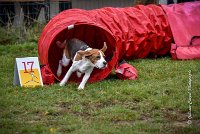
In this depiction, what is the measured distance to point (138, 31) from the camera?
11938mm

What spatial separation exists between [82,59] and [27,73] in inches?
41.5

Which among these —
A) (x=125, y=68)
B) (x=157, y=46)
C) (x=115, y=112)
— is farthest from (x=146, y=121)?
(x=157, y=46)

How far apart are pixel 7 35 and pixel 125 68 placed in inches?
244

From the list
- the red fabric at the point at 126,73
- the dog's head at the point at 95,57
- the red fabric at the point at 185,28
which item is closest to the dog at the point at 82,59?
the dog's head at the point at 95,57

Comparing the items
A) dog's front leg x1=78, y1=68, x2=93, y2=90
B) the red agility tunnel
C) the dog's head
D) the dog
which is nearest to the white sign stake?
the red agility tunnel

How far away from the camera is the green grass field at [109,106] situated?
650 cm

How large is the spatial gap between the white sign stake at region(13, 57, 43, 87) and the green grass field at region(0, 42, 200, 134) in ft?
0.71

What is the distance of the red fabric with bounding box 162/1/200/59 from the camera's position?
39.2ft

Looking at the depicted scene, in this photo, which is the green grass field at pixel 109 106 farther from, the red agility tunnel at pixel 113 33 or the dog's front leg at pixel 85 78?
the red agility tunnel at pixel 113 33

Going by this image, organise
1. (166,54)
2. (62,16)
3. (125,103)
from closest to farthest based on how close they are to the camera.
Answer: (125,103) → (62,16) → (166,54)

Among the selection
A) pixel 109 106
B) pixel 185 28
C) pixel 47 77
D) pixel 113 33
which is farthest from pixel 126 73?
pixel 185 28

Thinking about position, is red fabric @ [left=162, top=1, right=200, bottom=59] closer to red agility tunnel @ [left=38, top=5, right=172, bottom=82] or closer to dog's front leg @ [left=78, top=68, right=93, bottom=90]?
red agility tunnel @ [left=38, top=5, right=172, bottom=82]

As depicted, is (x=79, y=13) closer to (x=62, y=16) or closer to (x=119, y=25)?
(x=62, y=16)

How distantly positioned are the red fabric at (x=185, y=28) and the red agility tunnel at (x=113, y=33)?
0.21 m
